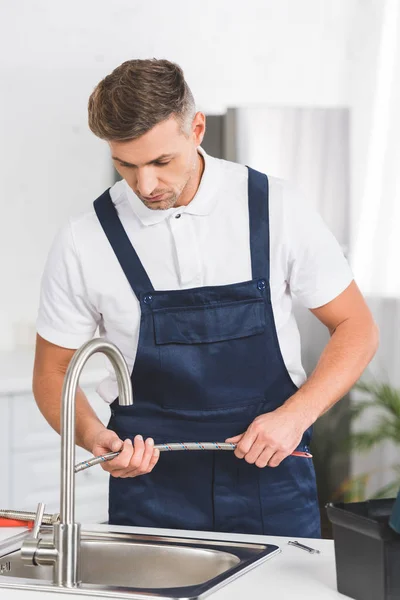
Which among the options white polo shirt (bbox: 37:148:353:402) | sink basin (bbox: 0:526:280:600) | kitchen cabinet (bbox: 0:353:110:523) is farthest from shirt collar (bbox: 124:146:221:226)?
kitchen cabinet (bbox: 0:353:110:523)

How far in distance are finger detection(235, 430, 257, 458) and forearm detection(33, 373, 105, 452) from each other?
32cm

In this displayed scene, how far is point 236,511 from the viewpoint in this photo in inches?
77.3

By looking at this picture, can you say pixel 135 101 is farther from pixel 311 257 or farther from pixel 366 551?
pixel 366 551

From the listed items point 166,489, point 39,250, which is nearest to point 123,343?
point 166,489

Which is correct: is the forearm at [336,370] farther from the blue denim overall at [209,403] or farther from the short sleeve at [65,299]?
the short sleeve at [65,299]

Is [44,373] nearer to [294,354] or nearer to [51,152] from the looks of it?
[294,354]

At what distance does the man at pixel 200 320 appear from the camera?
1960mm

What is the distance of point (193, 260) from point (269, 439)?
441 millimetres

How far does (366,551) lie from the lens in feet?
4.48

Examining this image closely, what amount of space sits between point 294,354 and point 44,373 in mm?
539

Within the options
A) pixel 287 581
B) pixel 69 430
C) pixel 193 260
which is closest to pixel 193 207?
pixel 193 260

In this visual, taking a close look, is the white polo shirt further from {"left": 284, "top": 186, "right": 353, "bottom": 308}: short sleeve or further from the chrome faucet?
the chrome faucet

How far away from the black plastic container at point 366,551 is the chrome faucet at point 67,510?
15.7 inches

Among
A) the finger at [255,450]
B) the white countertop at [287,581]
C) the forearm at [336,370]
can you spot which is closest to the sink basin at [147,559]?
the white countertop at [287,581]
